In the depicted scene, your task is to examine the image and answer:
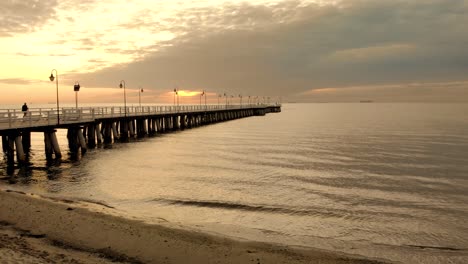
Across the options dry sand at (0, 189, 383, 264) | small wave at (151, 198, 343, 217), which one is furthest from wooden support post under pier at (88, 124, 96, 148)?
dry sand at (0, 189, 383, 264)

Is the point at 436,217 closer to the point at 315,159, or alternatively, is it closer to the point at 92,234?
the point at 92,234

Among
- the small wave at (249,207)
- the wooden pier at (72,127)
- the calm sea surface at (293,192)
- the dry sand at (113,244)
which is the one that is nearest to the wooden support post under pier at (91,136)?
the wooden pier at (72,127)

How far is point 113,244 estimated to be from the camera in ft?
32.2

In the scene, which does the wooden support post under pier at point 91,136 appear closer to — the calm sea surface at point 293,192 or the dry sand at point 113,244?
the calm sea surface at point 293,192

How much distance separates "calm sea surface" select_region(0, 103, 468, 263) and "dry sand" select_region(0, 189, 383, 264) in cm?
133

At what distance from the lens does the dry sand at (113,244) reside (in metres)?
8.86

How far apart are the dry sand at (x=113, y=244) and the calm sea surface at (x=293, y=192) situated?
133 cm

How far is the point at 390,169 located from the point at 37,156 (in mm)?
24719

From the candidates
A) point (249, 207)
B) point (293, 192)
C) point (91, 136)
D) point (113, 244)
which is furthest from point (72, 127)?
point (113, 244)

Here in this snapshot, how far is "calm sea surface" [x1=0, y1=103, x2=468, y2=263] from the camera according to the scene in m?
12.2

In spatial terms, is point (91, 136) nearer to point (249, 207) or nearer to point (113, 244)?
point (249, 207)

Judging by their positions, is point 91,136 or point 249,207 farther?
point 91,136

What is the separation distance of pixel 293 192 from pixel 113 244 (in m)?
10.3

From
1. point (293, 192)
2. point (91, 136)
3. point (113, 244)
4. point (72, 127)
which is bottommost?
point (293, 192)
